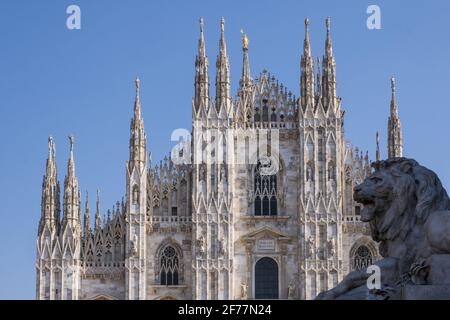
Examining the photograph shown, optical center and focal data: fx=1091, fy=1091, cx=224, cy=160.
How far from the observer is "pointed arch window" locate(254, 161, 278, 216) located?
43969 millimetres

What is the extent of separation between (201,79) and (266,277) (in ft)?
27.6

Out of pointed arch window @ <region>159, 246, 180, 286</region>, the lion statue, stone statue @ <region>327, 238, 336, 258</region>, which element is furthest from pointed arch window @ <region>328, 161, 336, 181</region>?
the lion statue

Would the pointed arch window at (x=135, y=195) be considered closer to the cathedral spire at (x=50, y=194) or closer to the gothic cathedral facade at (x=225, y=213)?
the gothic cathedral facade at (x=225, y=213)

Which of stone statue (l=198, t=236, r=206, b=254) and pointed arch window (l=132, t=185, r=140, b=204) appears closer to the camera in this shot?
stone statue (l=198, t=236, r=206, b=254)

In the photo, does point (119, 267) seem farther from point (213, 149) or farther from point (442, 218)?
point (442, 218)

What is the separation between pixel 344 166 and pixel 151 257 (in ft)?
28.3

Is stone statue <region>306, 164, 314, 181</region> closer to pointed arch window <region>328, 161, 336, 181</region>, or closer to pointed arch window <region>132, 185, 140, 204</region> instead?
pointed arch window <region>328, 161, 336, 181</region>

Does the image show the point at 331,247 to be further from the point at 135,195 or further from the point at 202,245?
the point at 135,195

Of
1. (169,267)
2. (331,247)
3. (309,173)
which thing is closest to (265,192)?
(309,173)

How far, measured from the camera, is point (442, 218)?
834 cm

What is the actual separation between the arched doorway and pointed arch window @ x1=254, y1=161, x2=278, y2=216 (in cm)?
197

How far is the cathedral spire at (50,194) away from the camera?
43781mm

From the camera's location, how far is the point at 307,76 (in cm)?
4434

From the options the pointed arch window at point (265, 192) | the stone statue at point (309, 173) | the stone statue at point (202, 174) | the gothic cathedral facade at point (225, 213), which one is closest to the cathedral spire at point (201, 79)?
the gothic cathedral facade at point (225, 213)
